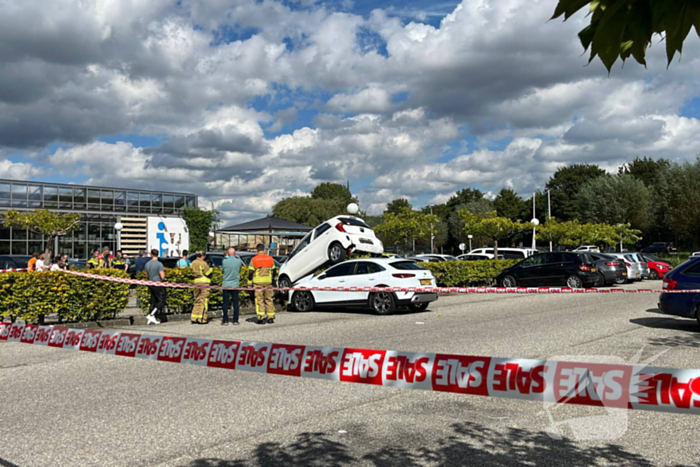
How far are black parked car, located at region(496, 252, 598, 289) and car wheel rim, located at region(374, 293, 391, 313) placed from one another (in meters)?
10.4

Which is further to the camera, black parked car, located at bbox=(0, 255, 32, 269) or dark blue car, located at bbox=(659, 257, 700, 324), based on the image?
black parked car, located at bbox=(0, 255, 32, 269)

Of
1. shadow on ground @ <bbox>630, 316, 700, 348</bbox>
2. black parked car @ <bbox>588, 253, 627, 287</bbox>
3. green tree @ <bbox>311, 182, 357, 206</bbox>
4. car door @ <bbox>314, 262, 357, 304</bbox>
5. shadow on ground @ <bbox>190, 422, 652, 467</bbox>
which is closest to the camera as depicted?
shadow on ground @ <bbox>190, 422, 652, 467</bbox>

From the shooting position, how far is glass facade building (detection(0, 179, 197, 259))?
1630 inches

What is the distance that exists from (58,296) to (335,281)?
674 centimetres

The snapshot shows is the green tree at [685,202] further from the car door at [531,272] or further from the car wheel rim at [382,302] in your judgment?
the car wheel rim at [382,302]

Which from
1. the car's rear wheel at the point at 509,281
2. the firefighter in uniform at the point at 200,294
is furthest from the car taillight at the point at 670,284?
the car's rear wheel at the point at 509,281

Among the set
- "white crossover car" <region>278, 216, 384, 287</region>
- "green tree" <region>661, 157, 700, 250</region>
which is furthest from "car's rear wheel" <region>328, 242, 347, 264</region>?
"green tree" <region>661, 157, 700, 250</region>

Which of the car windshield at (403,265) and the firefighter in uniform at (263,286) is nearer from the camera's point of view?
the firefighter in uniform at (263,286)

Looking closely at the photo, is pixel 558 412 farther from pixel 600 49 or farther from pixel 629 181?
pixel 629 181

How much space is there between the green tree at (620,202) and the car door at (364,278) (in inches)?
2184

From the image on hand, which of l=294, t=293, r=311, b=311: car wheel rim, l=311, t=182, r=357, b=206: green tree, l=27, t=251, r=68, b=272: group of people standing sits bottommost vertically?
l=294, t=293, r=311, b=311: car wheel rim

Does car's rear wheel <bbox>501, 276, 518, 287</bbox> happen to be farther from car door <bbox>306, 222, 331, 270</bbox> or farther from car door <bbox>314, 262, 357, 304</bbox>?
car door <bbox>314, 262, 357, 304</bbox>

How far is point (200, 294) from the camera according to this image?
560 inches

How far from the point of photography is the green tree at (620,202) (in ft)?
211
